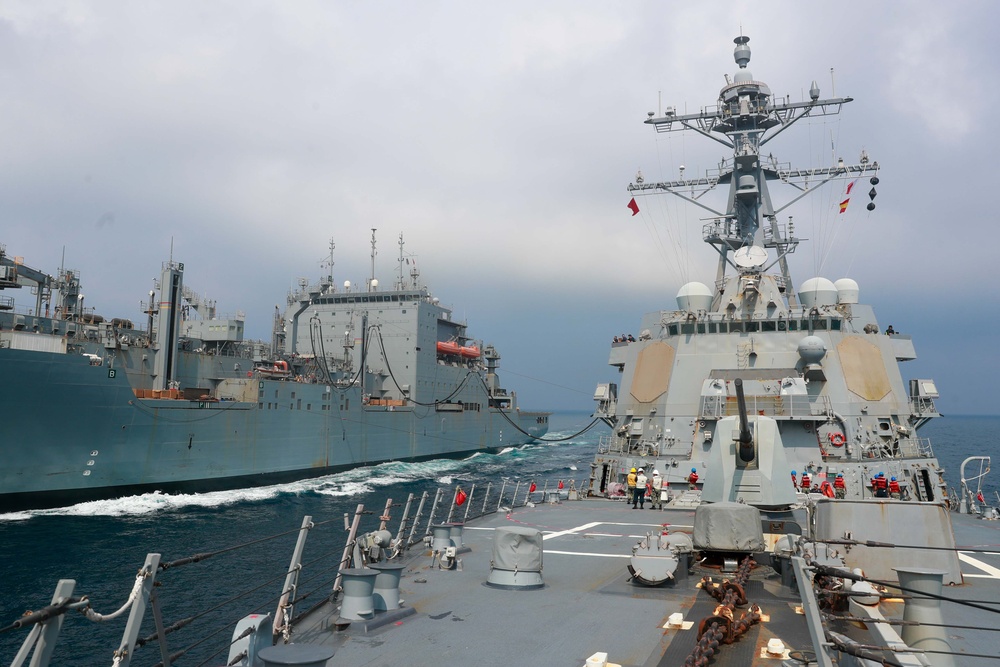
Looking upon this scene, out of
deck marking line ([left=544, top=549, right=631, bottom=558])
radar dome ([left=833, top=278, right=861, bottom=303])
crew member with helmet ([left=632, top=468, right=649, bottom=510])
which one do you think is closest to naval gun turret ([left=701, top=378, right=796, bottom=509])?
deck marking line ([left=544, top=549, right=631, bottom=558])

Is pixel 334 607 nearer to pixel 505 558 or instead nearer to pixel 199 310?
pixel 505 558

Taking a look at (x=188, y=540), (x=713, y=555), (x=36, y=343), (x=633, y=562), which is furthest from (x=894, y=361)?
(x=36, y=343)

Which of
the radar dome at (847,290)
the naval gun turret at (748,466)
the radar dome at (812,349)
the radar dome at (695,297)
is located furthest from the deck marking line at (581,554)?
the radar dome at (847,290)

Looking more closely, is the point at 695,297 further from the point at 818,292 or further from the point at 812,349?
the point at 812,349

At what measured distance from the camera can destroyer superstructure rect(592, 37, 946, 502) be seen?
1355 centimetres

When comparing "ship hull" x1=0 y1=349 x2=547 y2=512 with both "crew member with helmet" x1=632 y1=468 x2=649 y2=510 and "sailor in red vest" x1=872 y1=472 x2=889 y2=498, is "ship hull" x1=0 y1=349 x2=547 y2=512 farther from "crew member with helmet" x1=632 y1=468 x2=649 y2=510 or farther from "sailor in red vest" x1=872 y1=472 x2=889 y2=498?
"sailor in red vest" x1=872 y1=472 x2=889 y2=498

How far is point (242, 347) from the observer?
110 ft

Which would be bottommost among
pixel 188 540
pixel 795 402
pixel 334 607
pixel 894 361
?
pixel 188 540

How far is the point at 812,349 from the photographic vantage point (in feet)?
46.2

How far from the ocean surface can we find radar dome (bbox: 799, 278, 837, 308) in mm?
12496

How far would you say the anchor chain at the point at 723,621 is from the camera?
4.15m

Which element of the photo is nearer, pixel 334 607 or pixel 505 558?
pixel 334 607

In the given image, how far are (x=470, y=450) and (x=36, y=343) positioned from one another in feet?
93.9

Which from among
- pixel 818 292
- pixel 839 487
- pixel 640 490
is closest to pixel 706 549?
pixel 640 490
